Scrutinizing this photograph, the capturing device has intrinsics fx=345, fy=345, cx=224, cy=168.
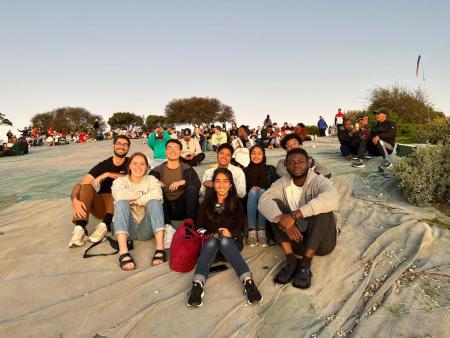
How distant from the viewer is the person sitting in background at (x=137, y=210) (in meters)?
3.79

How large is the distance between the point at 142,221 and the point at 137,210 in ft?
0.48

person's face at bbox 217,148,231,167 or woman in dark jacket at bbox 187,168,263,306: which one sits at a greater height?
person's face at bbox 217,148,231,167

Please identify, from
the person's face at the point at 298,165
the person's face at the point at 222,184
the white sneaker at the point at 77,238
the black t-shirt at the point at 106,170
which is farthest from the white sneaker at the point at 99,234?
the person's face at the point at 298,165

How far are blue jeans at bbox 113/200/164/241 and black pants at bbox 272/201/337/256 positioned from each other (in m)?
1.36

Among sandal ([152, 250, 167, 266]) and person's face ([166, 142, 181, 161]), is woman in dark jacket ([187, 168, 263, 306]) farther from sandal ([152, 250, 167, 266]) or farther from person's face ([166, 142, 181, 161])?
person's face ([166, 142, 181, 161])

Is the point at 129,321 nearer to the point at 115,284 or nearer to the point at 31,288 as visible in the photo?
the point at 115,284

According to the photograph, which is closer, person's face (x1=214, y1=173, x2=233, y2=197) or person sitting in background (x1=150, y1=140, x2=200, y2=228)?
person's face (x1=214, y1=173, x2=233, y2=197)

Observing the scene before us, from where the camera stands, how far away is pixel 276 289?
10.4ft

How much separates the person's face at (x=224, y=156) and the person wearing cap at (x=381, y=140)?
3.90 meters

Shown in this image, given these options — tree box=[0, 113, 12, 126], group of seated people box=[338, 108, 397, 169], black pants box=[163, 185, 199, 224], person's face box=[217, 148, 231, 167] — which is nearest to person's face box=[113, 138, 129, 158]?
black pants box=[163, 185, 199, 224]

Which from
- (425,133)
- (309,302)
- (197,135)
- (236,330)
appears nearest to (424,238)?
(309,302)

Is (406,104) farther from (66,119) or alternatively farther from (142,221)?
(66,119)

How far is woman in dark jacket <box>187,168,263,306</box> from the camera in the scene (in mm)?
3185

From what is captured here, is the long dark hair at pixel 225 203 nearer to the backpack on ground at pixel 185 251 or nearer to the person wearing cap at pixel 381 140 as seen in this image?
the backpack on ground at pixel 185 251
